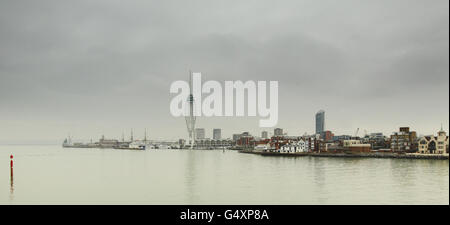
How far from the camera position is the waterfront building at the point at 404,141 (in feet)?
226

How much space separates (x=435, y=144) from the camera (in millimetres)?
62812

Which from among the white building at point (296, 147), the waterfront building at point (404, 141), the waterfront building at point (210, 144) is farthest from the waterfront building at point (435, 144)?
the waterfront building at point (210, 144)

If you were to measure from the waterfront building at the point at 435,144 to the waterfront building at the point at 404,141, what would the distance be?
317cm

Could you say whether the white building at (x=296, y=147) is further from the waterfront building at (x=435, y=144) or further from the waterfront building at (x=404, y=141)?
the waterfront building at (x=435, y=144)

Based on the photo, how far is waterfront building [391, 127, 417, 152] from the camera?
68812 millimetres

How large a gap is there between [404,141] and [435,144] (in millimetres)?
7681

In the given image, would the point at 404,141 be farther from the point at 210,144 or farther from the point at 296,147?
the point at 210,144

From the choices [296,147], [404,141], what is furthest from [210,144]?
[404,141]

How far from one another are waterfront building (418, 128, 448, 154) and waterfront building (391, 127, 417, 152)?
3.17 metres

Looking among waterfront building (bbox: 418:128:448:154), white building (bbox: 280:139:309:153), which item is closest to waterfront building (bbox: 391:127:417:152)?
waterfront building (bbox: 418:128:448:154)
